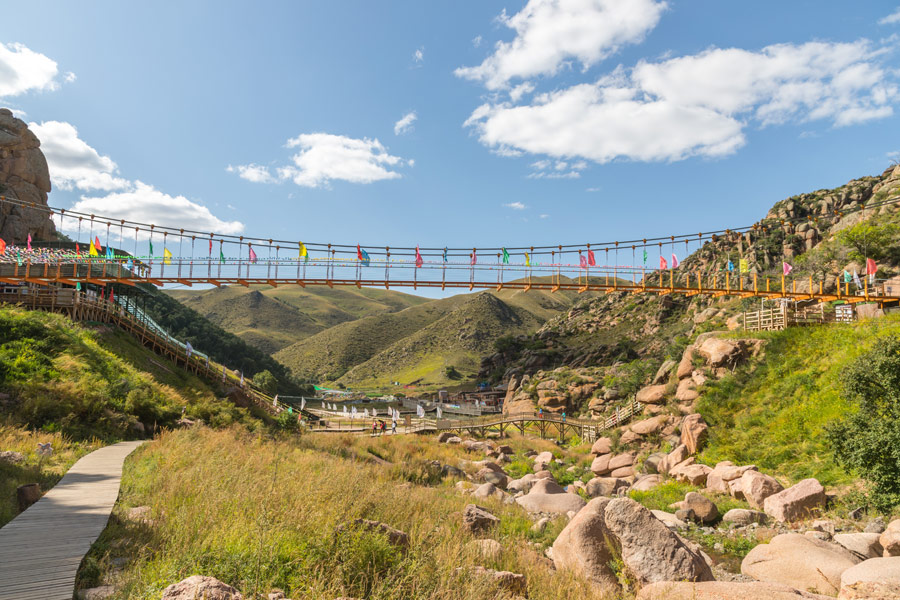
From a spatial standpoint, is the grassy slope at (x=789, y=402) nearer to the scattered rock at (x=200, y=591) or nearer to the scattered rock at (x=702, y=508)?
the scattered rock at (x=702, y=508)

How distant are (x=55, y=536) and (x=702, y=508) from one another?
1444 cm

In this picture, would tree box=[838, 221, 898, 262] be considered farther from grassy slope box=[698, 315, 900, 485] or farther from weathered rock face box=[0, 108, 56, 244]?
weathered rock face box=[0, 108, 56, 244]

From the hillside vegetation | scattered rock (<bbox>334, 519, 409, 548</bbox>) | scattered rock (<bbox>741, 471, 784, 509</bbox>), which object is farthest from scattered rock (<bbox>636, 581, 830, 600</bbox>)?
Answer: the hillside vegetation

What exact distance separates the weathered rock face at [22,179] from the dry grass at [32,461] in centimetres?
4309

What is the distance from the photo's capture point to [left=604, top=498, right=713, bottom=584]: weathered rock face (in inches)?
265

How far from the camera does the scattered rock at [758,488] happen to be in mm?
13766

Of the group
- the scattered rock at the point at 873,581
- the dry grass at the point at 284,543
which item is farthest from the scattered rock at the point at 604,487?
the scattered rock at the point at 873,581

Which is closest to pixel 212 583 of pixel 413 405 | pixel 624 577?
pixel 624 577

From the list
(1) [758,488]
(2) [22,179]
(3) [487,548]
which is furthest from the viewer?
(2) [22,179]

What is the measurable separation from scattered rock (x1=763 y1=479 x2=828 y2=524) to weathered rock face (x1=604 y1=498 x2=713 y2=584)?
287 inches

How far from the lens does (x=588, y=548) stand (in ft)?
24.1

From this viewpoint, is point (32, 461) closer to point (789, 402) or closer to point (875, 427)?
point (875, 427)

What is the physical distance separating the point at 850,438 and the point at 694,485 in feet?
17.8

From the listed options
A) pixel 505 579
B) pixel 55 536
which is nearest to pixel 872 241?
pixel 505 579
